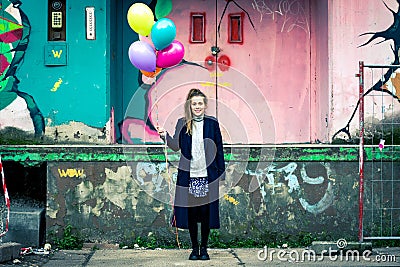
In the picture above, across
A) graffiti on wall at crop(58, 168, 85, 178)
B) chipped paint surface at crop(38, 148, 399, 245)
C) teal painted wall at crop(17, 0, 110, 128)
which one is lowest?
chipped paint surface at crop(38, 148, 399, 245)

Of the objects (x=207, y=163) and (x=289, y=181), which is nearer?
(x=207, y=163)

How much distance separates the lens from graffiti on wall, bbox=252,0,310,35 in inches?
387

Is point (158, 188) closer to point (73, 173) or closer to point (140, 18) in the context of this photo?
point (73, 173)

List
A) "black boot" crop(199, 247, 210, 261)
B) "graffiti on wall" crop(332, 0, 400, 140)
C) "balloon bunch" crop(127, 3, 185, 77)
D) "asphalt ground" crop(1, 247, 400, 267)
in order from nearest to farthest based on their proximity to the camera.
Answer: "balloon bunch" crop(127, 3, 185, 77) < "asphalt ground" crop(1, 247, 400, 267) < "black boot" crop(199, 247, 210, 261) < "graffiti on wall" crop(332, 0, 400, 140)

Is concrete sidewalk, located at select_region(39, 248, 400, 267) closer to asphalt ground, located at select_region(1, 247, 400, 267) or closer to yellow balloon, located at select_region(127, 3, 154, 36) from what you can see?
asphalt ground, located at select_region(1, 247, 400, 267)

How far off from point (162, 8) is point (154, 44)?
2494 mm

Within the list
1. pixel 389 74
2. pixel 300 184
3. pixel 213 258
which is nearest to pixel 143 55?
pixel 213 258

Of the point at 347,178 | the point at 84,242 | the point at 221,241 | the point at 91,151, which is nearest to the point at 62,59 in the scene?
the point at 91,151

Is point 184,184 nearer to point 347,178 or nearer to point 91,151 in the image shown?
point 91,151

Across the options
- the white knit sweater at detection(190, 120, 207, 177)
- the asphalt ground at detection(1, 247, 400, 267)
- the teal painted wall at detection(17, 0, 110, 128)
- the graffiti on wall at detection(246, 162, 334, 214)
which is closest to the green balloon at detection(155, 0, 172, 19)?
the teal painted wall at detection(17, 0, 110, 128)

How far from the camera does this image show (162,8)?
385 inches

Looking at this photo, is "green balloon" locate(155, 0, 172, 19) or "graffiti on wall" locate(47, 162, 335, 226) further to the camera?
"green balloon" locate(155, 0, 172, 19)

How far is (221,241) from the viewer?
8.52 metres

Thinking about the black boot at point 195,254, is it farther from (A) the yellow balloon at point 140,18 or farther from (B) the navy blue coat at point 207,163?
(A) the yellow balloon at point 140,18
